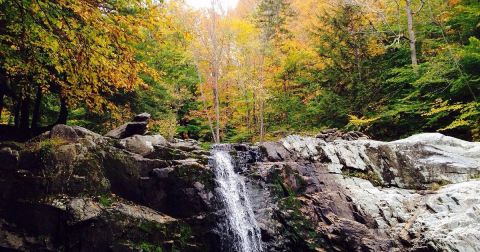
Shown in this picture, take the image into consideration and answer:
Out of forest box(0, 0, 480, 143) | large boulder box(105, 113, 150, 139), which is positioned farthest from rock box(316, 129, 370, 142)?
large boulder box(105, 113, 150, 139)

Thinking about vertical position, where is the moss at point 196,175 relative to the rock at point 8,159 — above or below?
below

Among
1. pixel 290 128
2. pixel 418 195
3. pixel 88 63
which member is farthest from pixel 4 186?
pixel 290 128

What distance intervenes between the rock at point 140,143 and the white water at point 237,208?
208 centimetres

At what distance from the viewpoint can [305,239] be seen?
9.41m

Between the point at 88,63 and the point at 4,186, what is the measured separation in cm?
533

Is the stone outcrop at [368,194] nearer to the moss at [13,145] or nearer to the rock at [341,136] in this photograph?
the rock at [341,136]

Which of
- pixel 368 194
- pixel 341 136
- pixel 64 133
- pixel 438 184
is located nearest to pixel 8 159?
pixel 64 133

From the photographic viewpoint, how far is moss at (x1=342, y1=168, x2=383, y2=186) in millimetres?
11203

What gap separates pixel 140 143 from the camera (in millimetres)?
10695

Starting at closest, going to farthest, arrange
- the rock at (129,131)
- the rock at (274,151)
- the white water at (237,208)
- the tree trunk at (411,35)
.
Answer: the white water at (237,208), the rock at (129,131), the rock at (274,151), the tree trunk at (411,35)

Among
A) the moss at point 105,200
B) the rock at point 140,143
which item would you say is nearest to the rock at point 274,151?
the rock at point 140,143

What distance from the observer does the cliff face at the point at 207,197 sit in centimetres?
855

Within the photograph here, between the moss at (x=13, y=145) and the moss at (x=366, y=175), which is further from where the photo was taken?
the moss at (x=366, y=175)

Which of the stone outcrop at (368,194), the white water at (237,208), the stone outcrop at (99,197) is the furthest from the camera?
the white water at (237,208)
